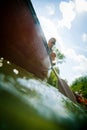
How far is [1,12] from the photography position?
3.83m

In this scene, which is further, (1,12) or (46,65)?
(46,65)

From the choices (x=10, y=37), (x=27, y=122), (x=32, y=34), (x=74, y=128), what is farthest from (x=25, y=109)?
(x=32, y=34)

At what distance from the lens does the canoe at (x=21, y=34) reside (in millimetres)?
3871

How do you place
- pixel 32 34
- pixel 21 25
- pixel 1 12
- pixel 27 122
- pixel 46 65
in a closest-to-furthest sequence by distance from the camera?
1. pixel 27 122
2. pixel 1 12
3. pixel 21 25
4. pixel 32 34
5. pixel 46 65

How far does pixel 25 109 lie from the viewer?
127cm

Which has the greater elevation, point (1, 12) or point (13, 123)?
point (1, 12)

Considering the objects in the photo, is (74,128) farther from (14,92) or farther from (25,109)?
(14,92)

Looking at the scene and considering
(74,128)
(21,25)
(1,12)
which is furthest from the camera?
(21,25)

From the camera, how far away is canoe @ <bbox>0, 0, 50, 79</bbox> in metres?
3.87

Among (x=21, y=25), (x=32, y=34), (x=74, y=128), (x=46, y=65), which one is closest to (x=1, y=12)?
(x=21, y=25)

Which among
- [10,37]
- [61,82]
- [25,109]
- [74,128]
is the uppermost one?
[61,82]

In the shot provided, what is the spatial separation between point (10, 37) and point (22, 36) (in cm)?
31

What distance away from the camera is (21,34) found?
4.18 meters

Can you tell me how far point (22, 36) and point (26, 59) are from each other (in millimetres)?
574
